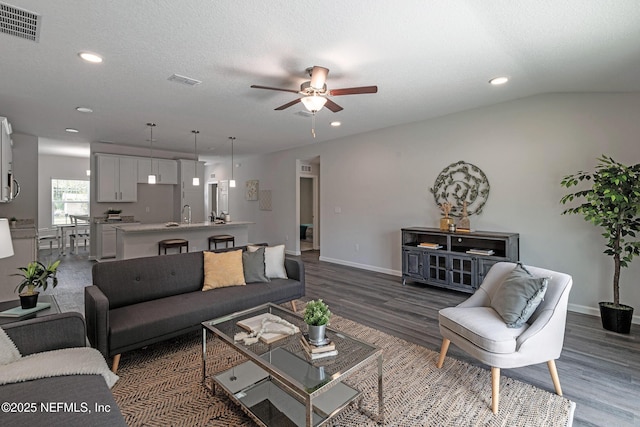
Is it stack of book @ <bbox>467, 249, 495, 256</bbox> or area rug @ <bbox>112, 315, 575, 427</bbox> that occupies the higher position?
stack of book @ <bbox>467, 249, 495, 256</bbox>

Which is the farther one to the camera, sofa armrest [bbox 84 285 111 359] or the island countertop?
the island countertop

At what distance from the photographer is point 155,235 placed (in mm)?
5375

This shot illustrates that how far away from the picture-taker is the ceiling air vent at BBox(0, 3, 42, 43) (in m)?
2.09

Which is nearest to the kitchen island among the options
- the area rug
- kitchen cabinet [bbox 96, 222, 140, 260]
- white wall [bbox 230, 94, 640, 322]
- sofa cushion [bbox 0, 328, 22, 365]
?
kitchen cabinet [bbox 96, 222, 140, 260]

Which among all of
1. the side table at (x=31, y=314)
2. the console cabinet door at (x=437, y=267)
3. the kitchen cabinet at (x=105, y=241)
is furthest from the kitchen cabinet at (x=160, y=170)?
the console cabinet door at (x=437, y=267)

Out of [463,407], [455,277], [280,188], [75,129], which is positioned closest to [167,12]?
[463,407]

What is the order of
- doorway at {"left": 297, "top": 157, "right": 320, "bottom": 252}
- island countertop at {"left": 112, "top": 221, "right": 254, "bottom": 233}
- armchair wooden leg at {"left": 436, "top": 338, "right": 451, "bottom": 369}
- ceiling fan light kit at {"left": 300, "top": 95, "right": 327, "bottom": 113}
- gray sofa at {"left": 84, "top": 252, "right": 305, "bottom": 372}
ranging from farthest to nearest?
1. doorway at {"left": 297, "top": 157, "right": 320, "bottom": 252}
2. island countertop at {"left": 112, "top": 221, "right": 254, "bottom": 233}
3. ceiling fan light kit at {"left": 300, "top": 95, "right": 327, "bottom": 113}
4. armchair wooden leg at {"left": 436, "top": 338, "right": 451, "bottom": 369}
5. gray sofa at {"left": 84, "top": 252, "right": 305, "bottom": 372}

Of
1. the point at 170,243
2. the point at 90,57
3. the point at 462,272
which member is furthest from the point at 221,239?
the point at 462,272

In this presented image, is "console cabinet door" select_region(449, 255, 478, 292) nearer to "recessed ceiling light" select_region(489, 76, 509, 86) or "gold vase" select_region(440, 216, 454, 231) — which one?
"gold vase" select_region(440, 216, 454, 231)

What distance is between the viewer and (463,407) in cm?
200

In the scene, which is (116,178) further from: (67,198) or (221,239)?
(67,198)

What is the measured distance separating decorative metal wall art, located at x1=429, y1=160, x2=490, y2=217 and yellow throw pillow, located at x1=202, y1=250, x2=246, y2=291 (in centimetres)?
335

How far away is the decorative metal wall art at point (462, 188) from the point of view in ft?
14.7

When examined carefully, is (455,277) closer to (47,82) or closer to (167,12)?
(167,12)
